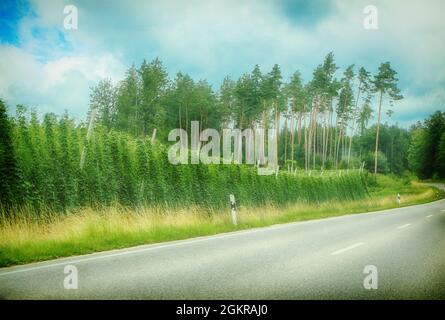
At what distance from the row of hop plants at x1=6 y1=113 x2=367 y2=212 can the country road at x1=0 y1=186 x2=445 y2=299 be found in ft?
13.4

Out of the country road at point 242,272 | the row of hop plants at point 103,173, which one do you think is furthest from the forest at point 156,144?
the country road at point 242,272

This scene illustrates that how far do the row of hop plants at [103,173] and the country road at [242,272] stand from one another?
161 inches

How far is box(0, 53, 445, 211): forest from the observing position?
11.1 metres

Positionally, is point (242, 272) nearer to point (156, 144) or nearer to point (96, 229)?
point (96, 229)

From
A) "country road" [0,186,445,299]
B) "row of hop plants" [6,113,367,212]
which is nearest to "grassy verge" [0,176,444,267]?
"row of hop plants" [6,113,367,212]

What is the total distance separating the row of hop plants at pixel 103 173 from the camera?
11.0 meters

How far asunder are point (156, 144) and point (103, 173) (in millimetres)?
3327

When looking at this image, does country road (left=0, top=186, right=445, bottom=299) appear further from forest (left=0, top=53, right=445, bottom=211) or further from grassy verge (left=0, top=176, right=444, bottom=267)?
forest (left=0, top=53, right=445, bottom=211)

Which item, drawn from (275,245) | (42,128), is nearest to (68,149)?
(42,128)

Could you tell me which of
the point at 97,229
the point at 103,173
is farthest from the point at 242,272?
the point at 103,173

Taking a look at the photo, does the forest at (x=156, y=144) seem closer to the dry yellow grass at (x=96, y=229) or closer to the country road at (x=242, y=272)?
the dry yellow grass at (x=96, y=229)
